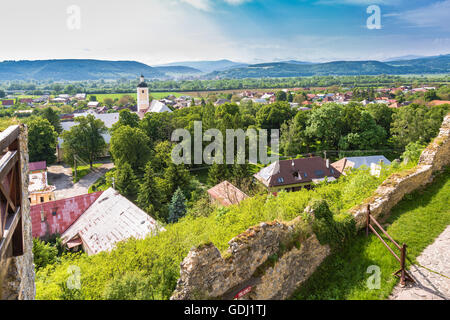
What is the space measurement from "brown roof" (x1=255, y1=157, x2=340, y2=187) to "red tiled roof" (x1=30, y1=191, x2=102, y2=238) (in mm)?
17438

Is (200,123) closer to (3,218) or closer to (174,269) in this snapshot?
(174,269)

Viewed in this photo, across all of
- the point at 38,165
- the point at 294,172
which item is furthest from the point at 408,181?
the point at 38,165

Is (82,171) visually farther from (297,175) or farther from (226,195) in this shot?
(297,175)

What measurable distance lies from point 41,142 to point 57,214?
26.8 m

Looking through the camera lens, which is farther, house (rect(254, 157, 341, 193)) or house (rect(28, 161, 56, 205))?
house (rect(254, 157, 341, 193))

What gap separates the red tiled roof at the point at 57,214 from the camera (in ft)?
62.3

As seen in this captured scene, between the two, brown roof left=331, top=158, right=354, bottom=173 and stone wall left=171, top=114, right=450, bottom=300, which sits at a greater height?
stone wall left=171, top=114, right=450, bottom=300

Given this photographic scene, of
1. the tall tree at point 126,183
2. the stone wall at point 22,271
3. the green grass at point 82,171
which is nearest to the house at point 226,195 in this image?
the tall tree at point 126,183

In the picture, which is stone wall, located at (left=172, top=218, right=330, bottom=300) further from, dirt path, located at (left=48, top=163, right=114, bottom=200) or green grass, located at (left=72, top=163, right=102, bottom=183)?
green grass, located at (left=72, top=163, right=102, bottom=183)

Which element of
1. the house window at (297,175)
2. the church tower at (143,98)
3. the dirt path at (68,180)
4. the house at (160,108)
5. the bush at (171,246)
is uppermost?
the church tower at (143,98)

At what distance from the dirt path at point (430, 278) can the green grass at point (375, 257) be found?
0.17m

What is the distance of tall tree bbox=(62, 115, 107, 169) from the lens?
1549 inches

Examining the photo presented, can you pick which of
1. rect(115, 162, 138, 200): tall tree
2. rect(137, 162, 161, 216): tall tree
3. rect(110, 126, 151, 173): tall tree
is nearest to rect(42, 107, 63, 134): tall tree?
rect(110, 126, 151, 173): tall tree

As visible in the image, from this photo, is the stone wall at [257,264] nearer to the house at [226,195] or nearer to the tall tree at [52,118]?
the house at [226,195]
